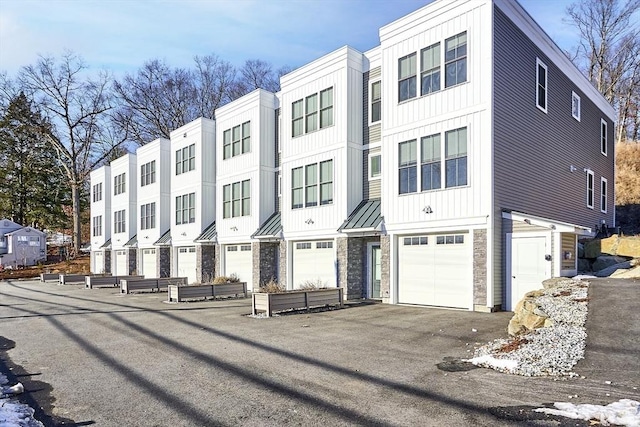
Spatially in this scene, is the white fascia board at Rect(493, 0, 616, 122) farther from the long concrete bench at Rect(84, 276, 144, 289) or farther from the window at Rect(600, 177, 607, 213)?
the long concrete bench at Rect(84, 276, 144, 289)

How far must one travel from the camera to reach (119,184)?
3734 centimetres

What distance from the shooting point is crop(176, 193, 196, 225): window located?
27.1 meters

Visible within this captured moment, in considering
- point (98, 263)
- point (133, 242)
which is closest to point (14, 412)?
point (133, 242)

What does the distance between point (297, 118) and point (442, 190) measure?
→ 821cm

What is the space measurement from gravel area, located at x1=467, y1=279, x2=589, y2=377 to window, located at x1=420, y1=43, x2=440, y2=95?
7.84 metres

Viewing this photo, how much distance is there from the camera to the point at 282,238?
67.3 ft

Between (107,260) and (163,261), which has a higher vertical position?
(163,261)

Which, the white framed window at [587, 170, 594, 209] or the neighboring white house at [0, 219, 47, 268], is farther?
the neighboring white house at [0, 219, 47, 268]

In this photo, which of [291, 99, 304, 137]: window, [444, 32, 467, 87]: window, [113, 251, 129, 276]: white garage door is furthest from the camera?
[113, 251, 129, 276]: white garage door

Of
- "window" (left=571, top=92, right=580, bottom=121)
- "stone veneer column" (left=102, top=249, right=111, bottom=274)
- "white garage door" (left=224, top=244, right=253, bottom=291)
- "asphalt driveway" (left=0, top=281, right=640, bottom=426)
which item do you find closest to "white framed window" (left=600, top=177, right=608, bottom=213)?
"window" (left=571, top=92, right=580, bottom=121)

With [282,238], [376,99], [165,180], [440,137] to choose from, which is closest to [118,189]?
[165,180]

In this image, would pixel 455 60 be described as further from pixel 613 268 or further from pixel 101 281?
pixel 101 281

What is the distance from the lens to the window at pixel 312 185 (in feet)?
61.1

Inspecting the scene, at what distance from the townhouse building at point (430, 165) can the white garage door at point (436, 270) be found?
0.04 m
